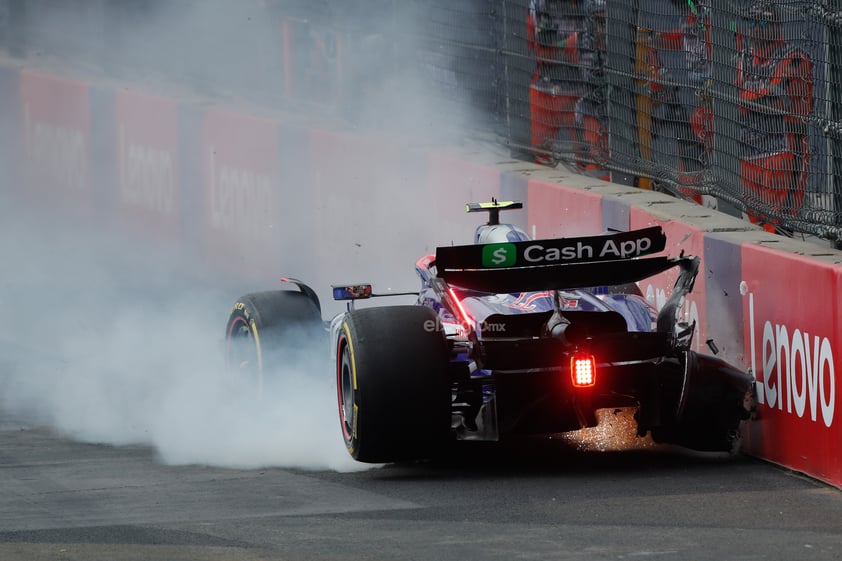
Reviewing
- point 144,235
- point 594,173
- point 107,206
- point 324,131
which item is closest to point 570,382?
point 594,173

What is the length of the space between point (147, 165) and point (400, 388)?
33.6 ft

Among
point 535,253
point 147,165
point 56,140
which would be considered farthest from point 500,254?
point 56,140

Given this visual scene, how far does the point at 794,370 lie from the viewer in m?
7.61

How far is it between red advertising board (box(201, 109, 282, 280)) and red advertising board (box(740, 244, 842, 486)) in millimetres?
6874

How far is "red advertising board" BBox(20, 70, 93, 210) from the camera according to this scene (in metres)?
18.7

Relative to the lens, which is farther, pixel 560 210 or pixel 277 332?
pixel 560 210

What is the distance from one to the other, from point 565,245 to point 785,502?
1.41 metres

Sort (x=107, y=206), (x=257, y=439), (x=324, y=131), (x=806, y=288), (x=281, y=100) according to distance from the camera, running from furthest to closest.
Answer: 1. (x=107, y=206)
2. (x=281, y=100)
3. (x=324, y=131)
4. (x=257, y=439)
5. (x=806, y=288)

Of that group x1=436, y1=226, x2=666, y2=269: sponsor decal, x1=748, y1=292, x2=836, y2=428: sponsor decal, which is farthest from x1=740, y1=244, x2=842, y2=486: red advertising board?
x1=436, y1=226, x2=666, y2=269: sponsor decal

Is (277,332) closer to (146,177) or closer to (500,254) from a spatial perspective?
(500,254)

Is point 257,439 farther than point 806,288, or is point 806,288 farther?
point 257,439

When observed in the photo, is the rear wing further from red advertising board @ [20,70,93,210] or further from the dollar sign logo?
red advertising board @ [20,70,93,210]

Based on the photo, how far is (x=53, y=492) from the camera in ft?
24.8

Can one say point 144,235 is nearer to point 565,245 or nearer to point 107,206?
point 107,206
